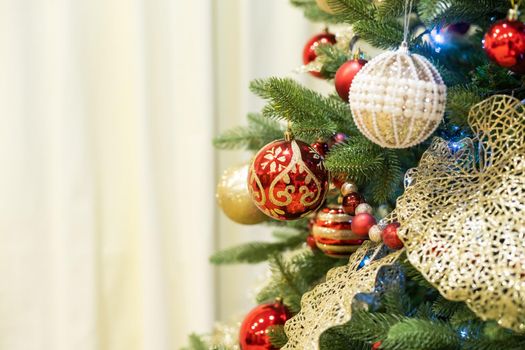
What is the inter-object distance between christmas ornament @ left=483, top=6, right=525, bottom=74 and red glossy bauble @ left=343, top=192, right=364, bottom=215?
0.66 ft

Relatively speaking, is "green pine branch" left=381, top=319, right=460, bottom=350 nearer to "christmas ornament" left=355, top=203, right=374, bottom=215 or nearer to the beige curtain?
"christmas ornament" left=355, top=203, right=374, bottom=215

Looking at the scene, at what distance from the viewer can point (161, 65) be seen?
1.15 m

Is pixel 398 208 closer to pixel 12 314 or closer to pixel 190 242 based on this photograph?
pixel 190 242

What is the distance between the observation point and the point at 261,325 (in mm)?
698

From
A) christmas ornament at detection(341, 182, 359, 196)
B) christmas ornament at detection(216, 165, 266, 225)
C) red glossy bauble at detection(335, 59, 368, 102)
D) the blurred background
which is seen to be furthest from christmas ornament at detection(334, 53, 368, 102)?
the blurred background

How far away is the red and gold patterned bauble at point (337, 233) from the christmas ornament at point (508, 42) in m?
0.23

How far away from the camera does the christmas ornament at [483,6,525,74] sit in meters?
0.47

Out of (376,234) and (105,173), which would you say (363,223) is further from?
(105,173)

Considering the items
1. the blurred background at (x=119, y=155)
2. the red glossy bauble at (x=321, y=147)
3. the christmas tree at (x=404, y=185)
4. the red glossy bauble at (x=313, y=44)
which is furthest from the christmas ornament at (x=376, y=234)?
the blurred background at (x=119, y=155)

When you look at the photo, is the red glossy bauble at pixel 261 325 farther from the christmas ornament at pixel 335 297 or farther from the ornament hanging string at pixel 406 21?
the ornament hanging string at pixel 406 21

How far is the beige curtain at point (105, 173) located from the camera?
3.52ft

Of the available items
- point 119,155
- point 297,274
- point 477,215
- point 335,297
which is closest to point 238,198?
point 297,274

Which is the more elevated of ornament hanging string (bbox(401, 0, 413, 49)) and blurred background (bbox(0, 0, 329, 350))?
ornament hanging string (bbox(401, 0, 413, 49))

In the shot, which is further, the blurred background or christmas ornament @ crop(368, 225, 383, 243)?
the blurred background
